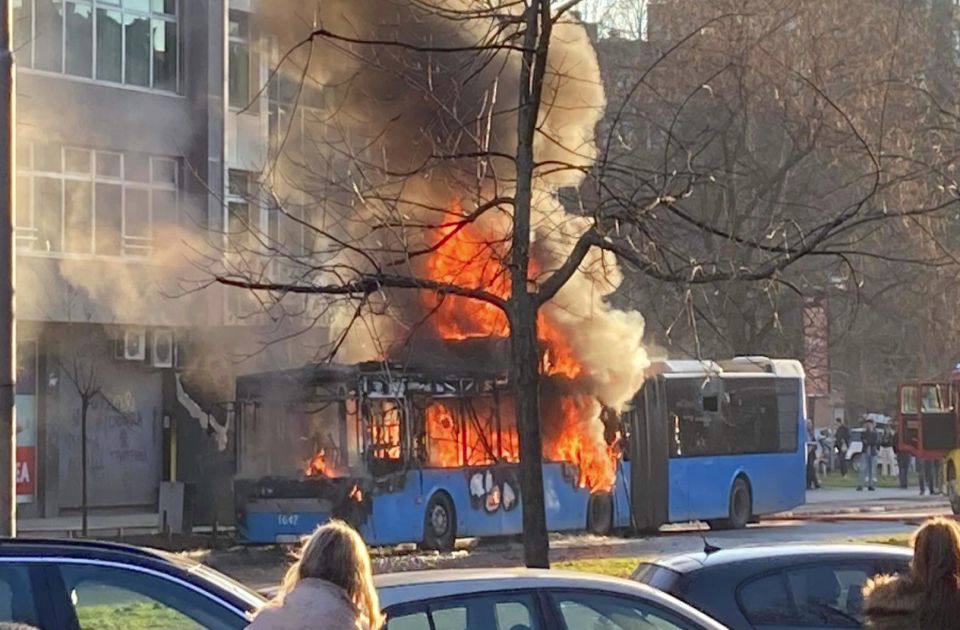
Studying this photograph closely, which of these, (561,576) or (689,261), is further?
(689,261)

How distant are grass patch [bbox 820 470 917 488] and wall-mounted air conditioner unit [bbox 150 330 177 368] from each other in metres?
20.7

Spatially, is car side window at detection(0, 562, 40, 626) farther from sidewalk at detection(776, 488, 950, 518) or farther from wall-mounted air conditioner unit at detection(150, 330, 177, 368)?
wall-mounted air conditioner unit at detection(150, 330, 177, 368)

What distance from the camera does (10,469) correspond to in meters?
9.98

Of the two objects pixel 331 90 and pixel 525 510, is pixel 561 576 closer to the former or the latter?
pixel 525 510

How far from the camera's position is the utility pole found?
9984 mm

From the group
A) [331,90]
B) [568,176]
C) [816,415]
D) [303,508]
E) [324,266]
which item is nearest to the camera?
[324,266]

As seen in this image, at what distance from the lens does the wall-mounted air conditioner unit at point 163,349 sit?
33.2 metres

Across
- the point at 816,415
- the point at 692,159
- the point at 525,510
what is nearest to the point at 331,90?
the point at 692,159

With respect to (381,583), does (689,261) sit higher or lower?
higher

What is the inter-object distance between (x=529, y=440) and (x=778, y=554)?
2.29 meters

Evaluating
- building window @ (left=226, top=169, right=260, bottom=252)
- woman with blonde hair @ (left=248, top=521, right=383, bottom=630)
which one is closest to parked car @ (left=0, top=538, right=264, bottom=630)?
woman with blonde hair @ (left=248, top=521, right=383, bottom=630)

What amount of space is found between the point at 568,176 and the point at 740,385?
16.5m

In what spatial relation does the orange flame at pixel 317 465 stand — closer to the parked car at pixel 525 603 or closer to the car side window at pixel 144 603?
the parked car at pixel 525 603

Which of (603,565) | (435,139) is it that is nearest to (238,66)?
(603,565)
